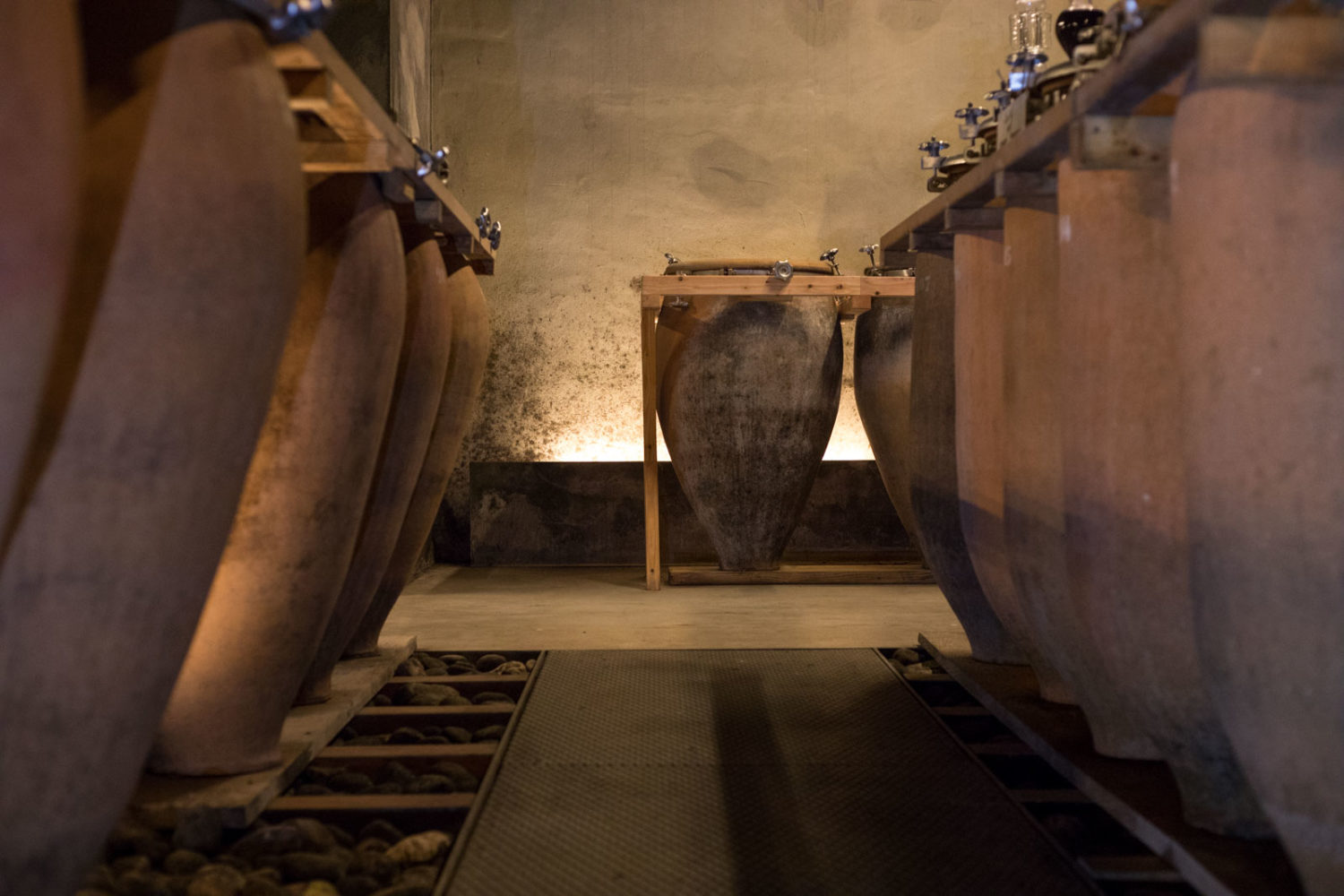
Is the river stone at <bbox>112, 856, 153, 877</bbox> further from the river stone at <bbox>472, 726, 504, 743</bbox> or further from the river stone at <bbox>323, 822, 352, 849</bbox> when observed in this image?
the river stone at <bbox>472, 726, 504, 743</bbox>

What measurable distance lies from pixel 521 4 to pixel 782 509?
11.3 feet

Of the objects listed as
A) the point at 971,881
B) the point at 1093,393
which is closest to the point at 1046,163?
the point at 1093,393

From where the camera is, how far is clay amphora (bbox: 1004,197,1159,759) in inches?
81.0

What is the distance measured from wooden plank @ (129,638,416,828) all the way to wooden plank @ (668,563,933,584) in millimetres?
2710

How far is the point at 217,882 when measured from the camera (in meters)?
1.64

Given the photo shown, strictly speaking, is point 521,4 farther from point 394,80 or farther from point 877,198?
point 877,198

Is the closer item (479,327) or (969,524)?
(969,524)

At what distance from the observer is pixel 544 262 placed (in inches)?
263

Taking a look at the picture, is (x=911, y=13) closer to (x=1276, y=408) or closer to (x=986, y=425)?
(x=986, y=425)

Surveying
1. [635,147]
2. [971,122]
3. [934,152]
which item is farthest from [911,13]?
[971,122]

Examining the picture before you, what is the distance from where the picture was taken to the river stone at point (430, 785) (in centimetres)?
215

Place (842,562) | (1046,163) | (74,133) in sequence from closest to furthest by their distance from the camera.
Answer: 1. (74,133)
2. (1046,163)
3. (842,562)

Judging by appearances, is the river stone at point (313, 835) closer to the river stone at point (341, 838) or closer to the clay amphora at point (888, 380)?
the river stone at point (341, 838)

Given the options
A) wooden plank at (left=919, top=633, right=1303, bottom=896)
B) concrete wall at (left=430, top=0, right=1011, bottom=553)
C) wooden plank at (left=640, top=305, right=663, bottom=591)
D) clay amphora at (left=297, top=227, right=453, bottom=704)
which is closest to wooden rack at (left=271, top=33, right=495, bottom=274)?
clay amphora at (left=297, top=227, right=453, bottom=704)
